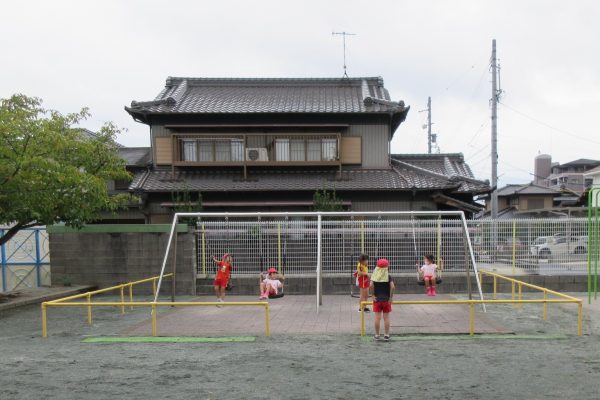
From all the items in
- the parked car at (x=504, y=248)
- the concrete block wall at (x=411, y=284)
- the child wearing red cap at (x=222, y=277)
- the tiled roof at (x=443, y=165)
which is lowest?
the concrete block wall at (x=411, y=284)

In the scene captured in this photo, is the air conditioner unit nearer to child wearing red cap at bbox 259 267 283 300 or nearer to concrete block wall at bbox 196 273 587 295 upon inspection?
concrete block wall at bbox 196 273 587 295

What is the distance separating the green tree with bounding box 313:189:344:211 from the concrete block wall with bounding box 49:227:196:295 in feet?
17.3

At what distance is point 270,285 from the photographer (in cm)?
1185

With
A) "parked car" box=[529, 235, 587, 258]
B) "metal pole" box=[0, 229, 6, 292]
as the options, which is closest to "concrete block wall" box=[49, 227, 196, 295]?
"metal pole" box=[0, 229, 6, 292]

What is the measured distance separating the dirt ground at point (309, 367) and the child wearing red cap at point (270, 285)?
3.95 metres

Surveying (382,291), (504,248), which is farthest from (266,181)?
(382,291)

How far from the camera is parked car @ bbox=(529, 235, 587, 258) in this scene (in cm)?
1295

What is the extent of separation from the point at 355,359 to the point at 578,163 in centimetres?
6736

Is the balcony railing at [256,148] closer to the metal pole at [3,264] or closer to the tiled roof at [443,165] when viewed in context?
the tiled roof at [443,165]

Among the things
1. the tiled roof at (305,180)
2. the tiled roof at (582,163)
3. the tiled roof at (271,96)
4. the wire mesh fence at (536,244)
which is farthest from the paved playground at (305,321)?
the tiled roof at (582,163)

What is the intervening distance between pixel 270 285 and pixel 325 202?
490 cm

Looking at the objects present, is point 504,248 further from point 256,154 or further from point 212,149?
point 212,149

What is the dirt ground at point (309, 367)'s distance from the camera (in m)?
5.16

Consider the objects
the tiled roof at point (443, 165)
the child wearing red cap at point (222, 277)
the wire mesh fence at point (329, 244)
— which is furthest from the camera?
the tiled roof at point (443, 165)
